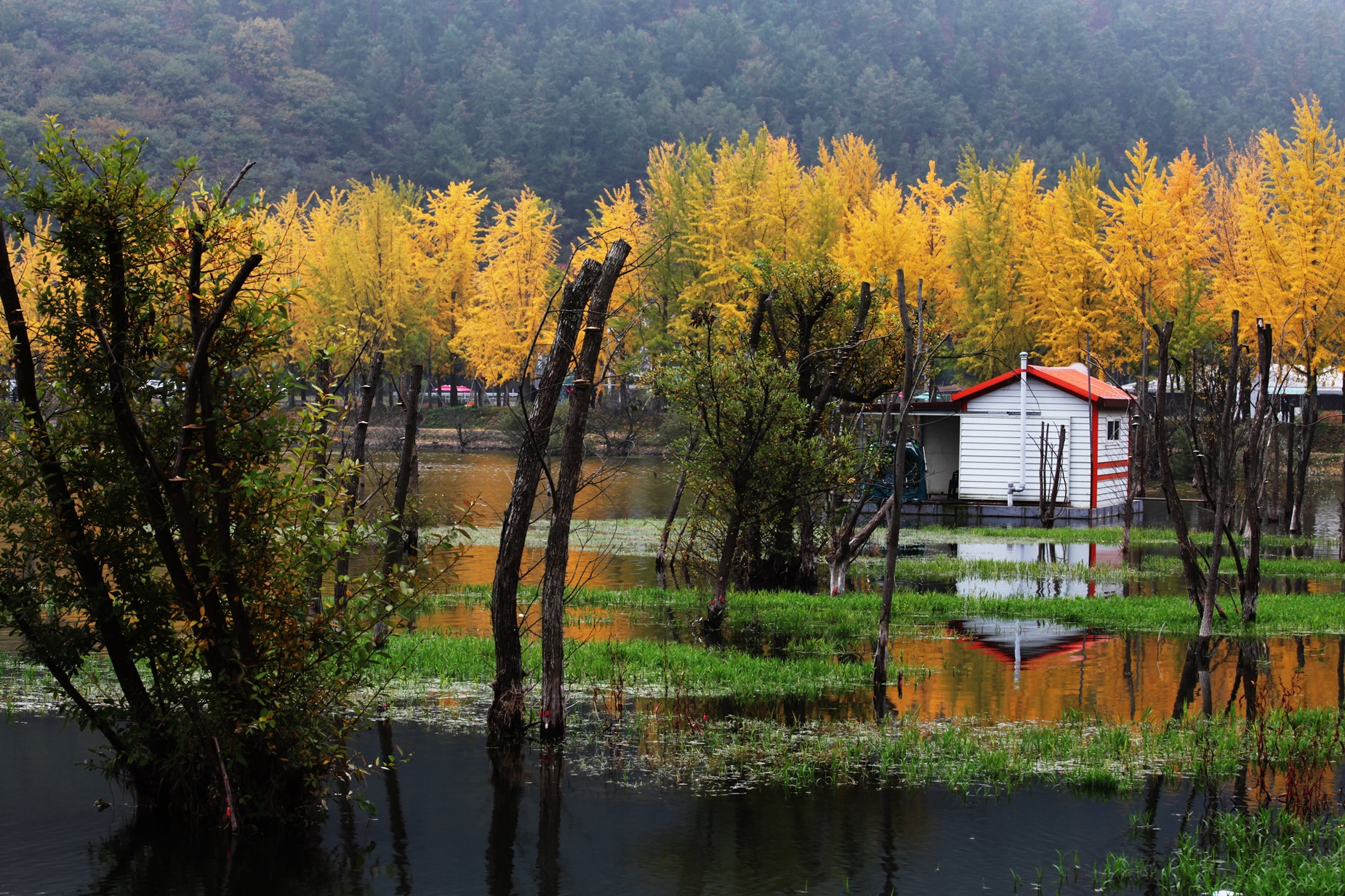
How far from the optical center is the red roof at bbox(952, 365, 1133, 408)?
34.7 metres

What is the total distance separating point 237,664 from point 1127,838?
6011 millimetres

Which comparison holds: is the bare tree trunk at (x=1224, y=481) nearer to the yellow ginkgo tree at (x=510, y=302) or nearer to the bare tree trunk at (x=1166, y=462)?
the bare tree trunk at (x=1166, y=462)

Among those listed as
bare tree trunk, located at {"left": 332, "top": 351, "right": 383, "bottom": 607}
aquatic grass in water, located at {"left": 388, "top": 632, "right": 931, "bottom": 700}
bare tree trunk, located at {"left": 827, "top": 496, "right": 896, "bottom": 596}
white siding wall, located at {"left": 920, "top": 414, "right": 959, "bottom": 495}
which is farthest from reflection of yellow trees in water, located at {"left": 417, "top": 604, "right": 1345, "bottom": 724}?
white siding wall, located at {"left": 920, "top": 414, "right": 959, "bottom": 495}

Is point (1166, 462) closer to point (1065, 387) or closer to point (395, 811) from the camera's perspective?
point (395, 811)

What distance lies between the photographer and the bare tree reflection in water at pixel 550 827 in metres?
8.60

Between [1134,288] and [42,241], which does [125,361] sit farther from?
[1134,288]

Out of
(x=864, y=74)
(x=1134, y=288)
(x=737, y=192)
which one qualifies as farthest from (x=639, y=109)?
(x=1134, y=288)

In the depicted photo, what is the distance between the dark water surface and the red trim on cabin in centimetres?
2564

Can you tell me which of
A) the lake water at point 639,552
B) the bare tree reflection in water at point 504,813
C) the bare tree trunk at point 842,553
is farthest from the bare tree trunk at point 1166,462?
the bare tree reflection in water at point 504,813

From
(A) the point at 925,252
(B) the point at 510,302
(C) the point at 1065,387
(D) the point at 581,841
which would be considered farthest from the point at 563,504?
(B) the point at 510,302

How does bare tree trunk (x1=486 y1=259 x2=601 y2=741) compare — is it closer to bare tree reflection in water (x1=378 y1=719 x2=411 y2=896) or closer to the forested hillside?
bare tree reflection in water (x1=378 y1=719 x2=411 y2=896)

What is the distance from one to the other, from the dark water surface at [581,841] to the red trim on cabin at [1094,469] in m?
25.6

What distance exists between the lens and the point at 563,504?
10852 mm

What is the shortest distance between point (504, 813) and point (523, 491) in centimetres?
250
